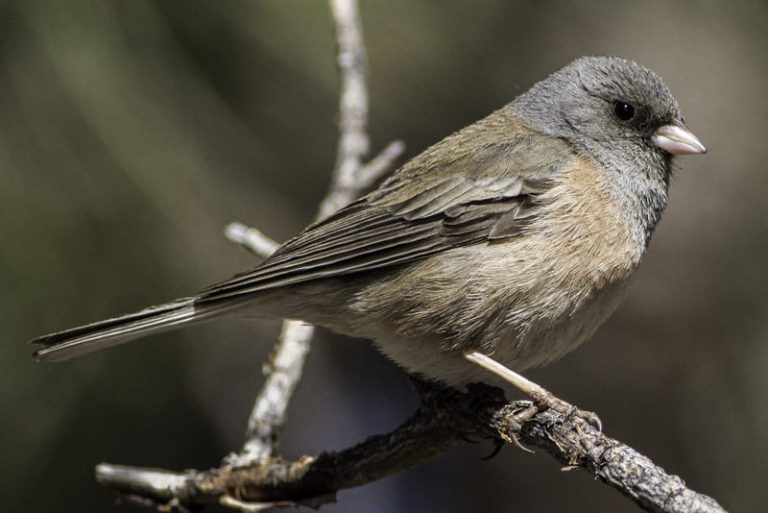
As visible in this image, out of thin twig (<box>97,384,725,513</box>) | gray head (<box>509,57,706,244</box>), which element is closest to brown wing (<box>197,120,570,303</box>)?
gray head (<box>509,57,706,244</box>)

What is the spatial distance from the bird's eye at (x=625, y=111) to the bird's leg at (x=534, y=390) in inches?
38.1

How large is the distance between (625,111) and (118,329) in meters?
1.74

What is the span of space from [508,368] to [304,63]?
1469mm

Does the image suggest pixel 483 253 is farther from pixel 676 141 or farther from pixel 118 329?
pixel 118 329

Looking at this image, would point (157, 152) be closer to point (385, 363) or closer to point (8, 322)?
point (8, 322)

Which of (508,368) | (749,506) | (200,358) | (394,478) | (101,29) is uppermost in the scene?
(101,29)

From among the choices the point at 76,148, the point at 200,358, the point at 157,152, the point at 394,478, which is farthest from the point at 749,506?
the point at 76,148

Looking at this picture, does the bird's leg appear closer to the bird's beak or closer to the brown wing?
the brown wing

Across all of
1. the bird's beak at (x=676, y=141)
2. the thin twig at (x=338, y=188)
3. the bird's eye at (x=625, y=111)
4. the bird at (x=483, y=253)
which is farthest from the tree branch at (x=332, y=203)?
the bird's beak at (x=676, y=141)

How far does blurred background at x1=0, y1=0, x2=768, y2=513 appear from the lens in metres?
3.01

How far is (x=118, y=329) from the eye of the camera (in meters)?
2.52

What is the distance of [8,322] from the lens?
293 centimetres

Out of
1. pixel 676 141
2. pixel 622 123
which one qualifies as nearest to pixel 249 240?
pixel 622 123

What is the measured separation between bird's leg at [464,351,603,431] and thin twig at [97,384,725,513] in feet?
0.11
